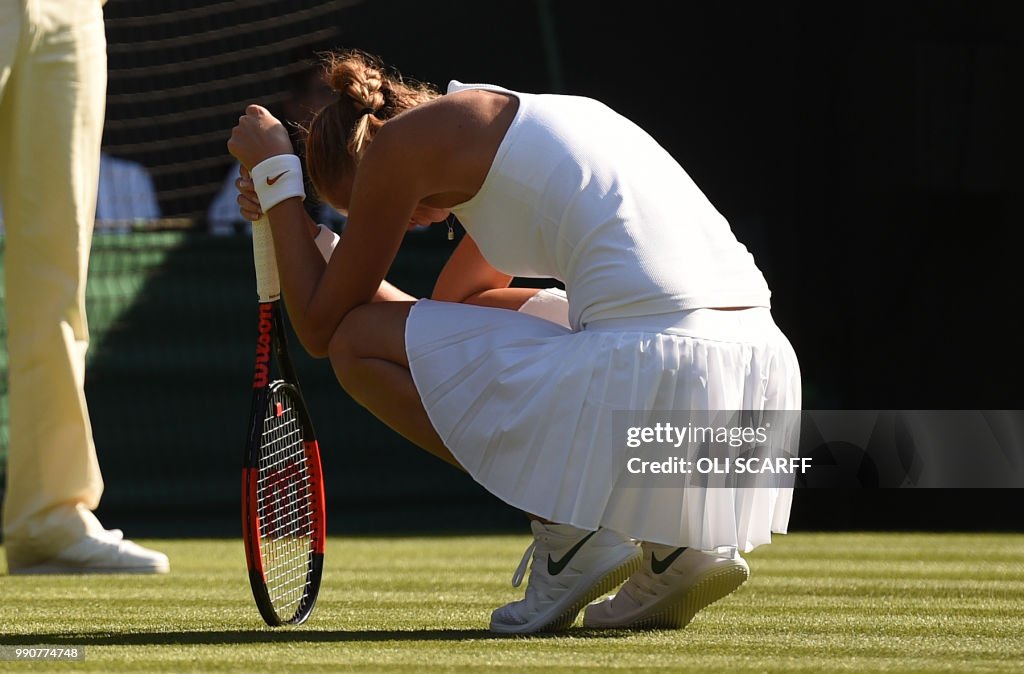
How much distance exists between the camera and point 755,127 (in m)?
6.85

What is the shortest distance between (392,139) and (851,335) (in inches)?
161

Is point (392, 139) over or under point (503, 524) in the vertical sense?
over

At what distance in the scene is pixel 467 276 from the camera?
2.92 m

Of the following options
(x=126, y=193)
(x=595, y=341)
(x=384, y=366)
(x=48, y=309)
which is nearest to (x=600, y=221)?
(x=595, y=341)

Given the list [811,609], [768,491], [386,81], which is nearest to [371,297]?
[386,81]

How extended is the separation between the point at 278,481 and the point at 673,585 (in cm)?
65

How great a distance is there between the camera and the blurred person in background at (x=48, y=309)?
3412 millimetres

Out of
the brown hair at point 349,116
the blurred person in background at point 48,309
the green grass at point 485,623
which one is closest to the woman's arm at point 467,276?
the brown hair at point 349,116

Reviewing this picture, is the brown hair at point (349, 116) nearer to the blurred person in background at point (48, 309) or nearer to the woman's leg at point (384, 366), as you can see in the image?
the woman's leg at point (384, 366)

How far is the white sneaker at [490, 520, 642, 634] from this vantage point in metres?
2.46

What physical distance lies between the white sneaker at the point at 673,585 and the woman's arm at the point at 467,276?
0.61 metres

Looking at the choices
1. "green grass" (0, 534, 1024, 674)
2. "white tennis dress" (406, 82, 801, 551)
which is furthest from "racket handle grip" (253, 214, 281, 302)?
"green grass" (0, 534, 1024, 674)

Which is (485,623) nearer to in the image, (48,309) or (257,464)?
(257,464)

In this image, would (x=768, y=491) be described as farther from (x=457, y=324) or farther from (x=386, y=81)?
(x=386, y=81)
